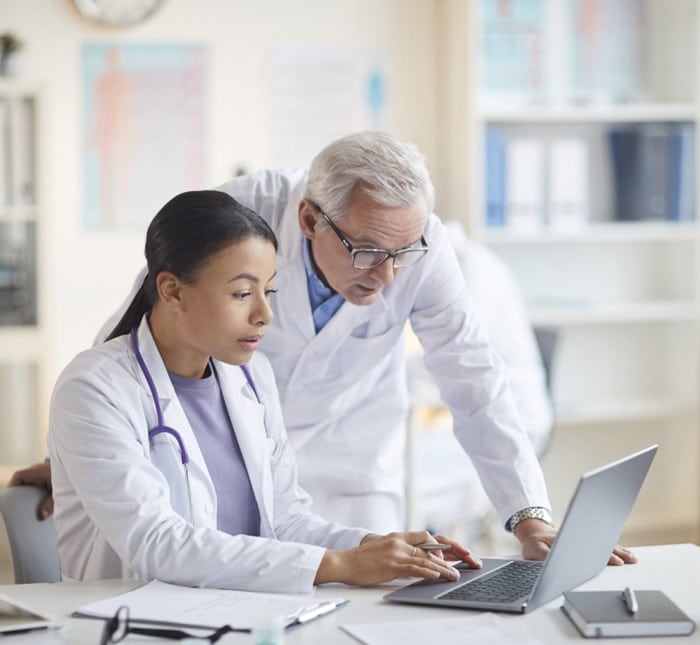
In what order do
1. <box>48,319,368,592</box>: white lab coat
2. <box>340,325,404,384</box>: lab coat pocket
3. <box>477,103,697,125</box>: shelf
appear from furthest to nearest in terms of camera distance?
<box>477,103,697,125</box>: shelf, <box>340,325,404,384</box>: lab coat pocket, <box>48,319,368,592</box>: white lab coat

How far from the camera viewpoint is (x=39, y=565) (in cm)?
172

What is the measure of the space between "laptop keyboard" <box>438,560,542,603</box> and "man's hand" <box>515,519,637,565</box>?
→ 2.8 inches

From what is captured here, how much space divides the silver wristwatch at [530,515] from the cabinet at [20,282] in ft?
7.23

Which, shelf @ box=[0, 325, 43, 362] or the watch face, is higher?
the watch face

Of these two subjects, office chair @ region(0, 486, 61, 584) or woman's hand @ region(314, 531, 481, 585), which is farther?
office chair @ region(0, 486, 61, 584)

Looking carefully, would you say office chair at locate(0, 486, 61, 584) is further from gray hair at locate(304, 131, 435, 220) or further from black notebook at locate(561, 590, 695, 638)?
black notebook at locate(561, 590, 695, 638)

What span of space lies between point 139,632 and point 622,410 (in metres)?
3.09

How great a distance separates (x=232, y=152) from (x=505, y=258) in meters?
1.09

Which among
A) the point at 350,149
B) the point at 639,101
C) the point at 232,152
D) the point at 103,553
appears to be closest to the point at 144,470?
the point at 103,553

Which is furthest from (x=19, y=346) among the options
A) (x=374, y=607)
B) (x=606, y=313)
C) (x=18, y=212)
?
(x=374, y=607)

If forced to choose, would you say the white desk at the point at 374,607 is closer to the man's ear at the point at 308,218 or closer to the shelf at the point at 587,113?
the man's ear at the point at 308,218

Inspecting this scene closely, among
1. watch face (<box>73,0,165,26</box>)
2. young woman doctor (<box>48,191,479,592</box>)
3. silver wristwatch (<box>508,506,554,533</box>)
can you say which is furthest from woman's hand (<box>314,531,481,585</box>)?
watch face (<box>73,0,165,26</box>)

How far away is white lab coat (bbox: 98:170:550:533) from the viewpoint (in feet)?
6.33

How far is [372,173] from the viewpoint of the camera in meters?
1.77
